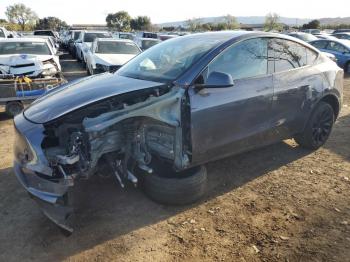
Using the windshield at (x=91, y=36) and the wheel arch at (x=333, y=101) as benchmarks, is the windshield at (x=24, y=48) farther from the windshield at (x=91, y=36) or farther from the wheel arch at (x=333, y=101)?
the wheel arch at (x=333, y=101)

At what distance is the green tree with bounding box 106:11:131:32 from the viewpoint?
201 ft

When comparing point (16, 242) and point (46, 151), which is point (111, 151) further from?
point (16, 242)

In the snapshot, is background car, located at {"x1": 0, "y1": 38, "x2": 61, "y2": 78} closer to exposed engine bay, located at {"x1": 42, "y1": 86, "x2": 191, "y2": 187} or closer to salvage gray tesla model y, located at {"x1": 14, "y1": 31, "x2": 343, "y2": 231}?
salvage gray tesla model y, located at {"x1": 14, "y1": 31, "x2": 343, "y2": 231}

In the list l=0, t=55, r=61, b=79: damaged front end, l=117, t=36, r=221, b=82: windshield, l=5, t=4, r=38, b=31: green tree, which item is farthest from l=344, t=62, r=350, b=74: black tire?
l=5, t=4, r=38, b=31: green tree

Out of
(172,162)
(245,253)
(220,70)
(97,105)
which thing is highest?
(220,70)

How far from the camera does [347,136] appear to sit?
20.0 feet

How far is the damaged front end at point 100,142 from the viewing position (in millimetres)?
3227

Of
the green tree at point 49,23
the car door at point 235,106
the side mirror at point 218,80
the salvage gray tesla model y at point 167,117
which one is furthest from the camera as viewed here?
the green tree at point 49,23

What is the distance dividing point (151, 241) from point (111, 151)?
0.98 m

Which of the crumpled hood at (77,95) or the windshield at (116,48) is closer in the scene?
the crumpled hood at (77,95)

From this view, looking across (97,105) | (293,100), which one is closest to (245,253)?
(97,105)

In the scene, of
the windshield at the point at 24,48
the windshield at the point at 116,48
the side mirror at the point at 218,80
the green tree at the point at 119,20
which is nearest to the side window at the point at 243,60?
the side mirror at the point at 218,80

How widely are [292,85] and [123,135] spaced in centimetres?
233

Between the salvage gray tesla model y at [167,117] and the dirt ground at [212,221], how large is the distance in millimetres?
266
